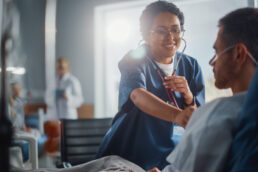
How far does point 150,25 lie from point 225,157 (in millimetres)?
674

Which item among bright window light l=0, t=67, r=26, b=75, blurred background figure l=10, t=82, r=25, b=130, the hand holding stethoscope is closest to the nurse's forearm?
the hand holding stethoscope

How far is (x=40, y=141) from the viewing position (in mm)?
1557

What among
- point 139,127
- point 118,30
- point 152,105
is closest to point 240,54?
point 152,105

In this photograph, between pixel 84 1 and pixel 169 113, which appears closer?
pixel 169 113

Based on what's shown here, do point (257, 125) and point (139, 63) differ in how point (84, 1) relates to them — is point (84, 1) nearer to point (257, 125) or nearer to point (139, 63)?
point (139, 63)

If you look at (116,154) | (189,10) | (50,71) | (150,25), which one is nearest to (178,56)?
(150,25)

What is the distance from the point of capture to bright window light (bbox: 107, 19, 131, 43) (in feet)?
5.27

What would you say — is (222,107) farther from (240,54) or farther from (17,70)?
(17,70)

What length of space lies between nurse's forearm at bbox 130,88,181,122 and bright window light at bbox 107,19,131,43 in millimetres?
515

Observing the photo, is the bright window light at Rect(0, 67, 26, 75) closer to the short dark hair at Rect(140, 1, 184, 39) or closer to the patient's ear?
the patient's ear

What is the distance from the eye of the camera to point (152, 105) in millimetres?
1083

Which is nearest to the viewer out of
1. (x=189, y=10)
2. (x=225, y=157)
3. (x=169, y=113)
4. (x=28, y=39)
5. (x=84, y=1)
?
(x=28, y=39)

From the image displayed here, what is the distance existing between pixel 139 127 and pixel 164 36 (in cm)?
36

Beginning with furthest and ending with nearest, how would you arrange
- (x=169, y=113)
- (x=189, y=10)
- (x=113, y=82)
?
(x=113, y=82) < (x=189, y=10) < (x=169, y=113)
